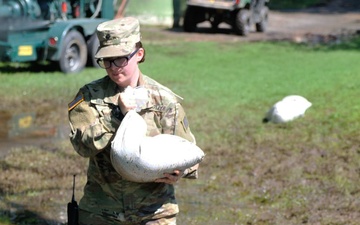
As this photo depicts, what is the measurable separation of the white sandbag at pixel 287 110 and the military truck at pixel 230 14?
12.6 meters

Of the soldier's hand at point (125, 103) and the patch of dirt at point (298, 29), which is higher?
the soldier's hand at point (125, 103)

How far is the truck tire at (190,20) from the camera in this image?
23219 mm

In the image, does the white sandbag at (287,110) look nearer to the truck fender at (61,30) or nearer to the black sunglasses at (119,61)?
the truck fender at (61,30)

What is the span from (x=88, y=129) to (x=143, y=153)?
1.09 ft

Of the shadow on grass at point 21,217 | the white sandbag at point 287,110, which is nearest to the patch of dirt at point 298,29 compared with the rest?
the white sandbag at point 287,110

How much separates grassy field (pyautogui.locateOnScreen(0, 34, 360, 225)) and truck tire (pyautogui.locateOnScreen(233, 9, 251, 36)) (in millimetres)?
7612

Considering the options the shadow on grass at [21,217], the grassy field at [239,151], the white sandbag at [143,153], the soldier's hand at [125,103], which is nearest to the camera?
the white sandbag at [143,153]

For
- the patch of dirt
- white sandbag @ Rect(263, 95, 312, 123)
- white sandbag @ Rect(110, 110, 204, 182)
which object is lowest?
the patch of dirt

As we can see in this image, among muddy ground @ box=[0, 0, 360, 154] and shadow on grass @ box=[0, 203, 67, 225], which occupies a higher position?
shadow on grass @ box=[0, 203, 67, 225]

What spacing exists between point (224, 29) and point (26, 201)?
59.8 ft

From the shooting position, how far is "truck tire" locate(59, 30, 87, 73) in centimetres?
1416

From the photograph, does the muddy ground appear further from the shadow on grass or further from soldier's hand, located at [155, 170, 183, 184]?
soldier's hand, located at [155, 170, 183, 184]

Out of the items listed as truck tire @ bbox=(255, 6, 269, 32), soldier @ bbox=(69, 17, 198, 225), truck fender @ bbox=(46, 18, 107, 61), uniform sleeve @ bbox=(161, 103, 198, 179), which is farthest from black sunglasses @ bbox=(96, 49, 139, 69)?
truck tire @ bbox=(255, 6, 269, 32)

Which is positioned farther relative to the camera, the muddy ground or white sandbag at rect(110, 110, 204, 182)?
the muddy ground
